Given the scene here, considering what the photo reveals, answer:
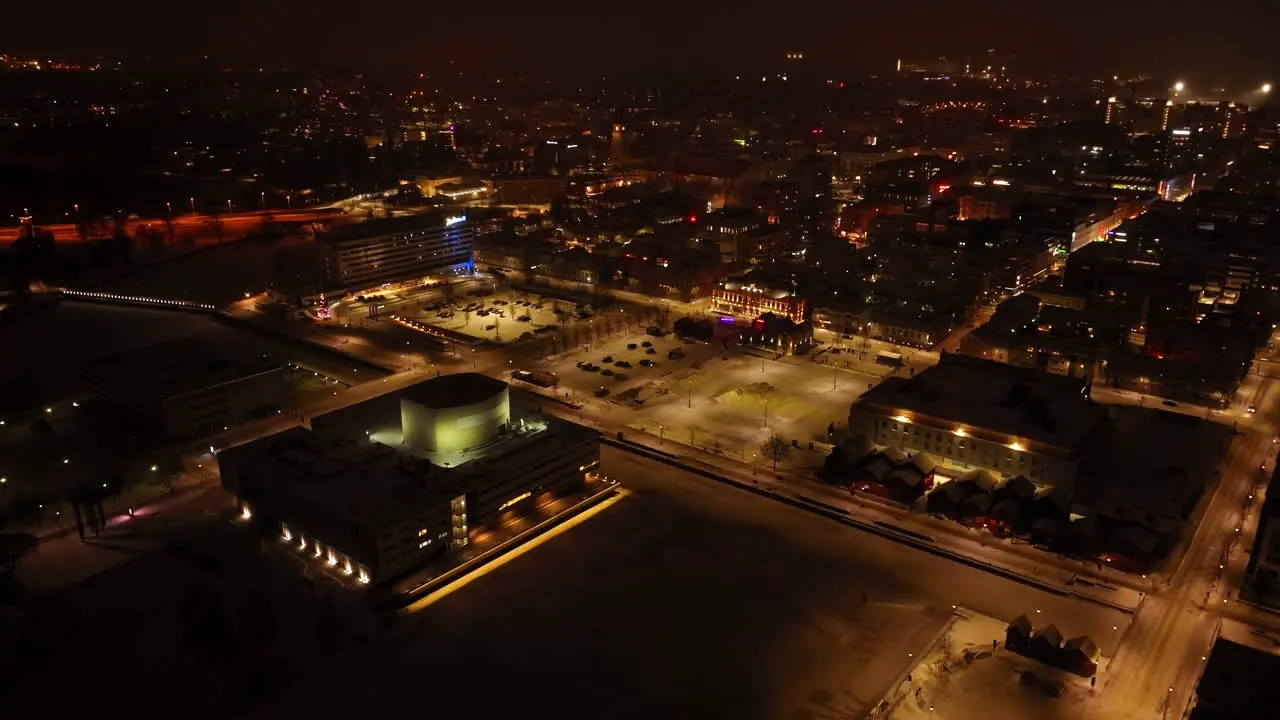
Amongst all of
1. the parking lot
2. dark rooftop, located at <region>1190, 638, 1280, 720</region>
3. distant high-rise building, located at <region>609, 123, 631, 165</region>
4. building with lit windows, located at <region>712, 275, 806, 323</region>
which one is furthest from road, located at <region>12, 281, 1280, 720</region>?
distant high-rise building, located at <region>609, 123, 631, 165</region>

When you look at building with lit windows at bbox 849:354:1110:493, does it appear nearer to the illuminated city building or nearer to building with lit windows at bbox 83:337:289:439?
the illuminated city building

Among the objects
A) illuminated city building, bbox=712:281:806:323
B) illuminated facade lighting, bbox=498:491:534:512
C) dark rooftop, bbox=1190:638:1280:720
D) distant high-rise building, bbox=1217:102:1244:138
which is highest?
distant high-rise building, bbox=1217:102:1244:138

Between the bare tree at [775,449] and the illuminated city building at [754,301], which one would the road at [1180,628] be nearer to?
the bare tree at [775,449]

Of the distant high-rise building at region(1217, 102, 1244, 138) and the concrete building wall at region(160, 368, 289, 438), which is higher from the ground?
the distant high-rise building at region(1217, 102, 1244, 138)

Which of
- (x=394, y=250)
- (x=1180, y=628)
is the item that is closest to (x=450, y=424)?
(x=1180, y=628)

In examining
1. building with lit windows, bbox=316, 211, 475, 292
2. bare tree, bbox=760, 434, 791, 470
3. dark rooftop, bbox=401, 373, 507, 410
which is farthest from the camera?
building with lit windows, bbox=316, 211, 475, 292

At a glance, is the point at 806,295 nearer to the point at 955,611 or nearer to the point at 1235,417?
the point at 1235,417

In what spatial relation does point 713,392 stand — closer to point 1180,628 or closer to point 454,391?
point 454,391
